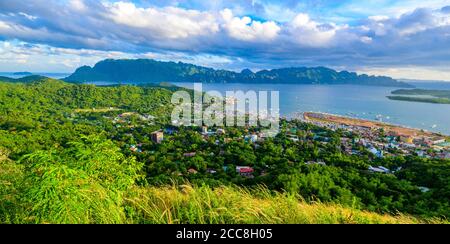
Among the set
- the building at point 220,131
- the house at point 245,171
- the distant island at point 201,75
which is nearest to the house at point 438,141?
the building at point 220,131

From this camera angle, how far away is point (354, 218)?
255 centimetres

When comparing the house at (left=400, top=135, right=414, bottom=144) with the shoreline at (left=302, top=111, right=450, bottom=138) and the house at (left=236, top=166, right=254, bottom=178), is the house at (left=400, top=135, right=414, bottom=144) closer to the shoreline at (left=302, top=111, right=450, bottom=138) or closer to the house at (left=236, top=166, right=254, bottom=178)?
the shoreline at (left=302, top=111, right=450, bottom=138)

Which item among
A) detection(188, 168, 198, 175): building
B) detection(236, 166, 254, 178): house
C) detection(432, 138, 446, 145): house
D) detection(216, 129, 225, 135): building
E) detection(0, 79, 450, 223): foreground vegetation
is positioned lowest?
detection(432, 138, 446, 145): house

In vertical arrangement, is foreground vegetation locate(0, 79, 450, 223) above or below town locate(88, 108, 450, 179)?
above

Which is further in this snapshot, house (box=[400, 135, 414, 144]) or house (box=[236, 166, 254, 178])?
house (box=[400, 135, 414, 144])

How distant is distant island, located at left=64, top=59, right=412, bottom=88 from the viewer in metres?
129

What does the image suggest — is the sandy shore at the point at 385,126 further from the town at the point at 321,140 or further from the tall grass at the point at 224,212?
the tall grass at the point at 224,212

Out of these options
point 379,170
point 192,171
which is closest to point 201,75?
point 379,170

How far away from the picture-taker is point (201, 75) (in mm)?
134000

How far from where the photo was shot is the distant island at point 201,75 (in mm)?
129000

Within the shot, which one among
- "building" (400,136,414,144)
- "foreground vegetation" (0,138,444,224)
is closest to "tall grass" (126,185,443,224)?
"foreground vegetation" (0,138,444,224)

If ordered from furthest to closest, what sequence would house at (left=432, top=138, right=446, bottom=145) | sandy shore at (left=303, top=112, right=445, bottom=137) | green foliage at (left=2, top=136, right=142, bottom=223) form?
sandy shore at (left=303, top=112, right=445, bottom=137), house at (left=432, top=138, right=446, bottom=145), green foliage at (left=2, top=136, right=142, bottom=223)
